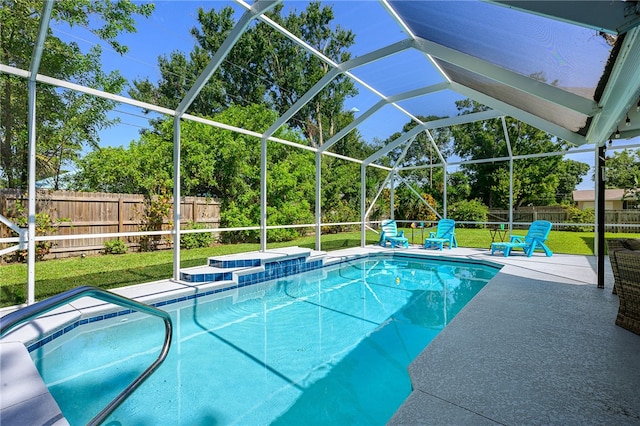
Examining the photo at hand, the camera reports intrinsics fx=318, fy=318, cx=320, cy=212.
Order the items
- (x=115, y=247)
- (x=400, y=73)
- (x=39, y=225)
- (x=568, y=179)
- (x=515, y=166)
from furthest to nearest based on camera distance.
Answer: (x=568, y=179) → (x=515, y=166) → (x=115, y=247) → (x=39, y=225) → (x=400, y=73)

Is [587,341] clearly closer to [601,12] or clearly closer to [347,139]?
[601,12]

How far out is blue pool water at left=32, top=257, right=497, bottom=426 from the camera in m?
2.55

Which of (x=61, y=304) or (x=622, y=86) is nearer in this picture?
(x=61, y=304)

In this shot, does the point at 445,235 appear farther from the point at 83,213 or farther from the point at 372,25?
the point at 83,213

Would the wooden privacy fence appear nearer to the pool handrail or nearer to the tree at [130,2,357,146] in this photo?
the tree at [130,2,357,146]

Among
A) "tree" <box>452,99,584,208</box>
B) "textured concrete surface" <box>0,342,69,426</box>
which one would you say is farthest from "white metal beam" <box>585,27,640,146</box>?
"tree" <box>452,99,584,208</box>

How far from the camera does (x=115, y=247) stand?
8750 mm

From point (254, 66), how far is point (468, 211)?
40.8 ft

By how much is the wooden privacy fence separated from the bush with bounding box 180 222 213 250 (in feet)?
2.35

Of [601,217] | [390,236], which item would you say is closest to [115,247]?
[390,236]

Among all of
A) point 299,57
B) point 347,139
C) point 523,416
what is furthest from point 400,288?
point 347,139

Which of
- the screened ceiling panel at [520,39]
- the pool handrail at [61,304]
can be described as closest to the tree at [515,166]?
the screened ceiling panel at [520,39]

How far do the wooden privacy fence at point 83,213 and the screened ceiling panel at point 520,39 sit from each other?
28.2ft

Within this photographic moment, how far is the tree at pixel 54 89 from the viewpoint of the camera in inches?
281
